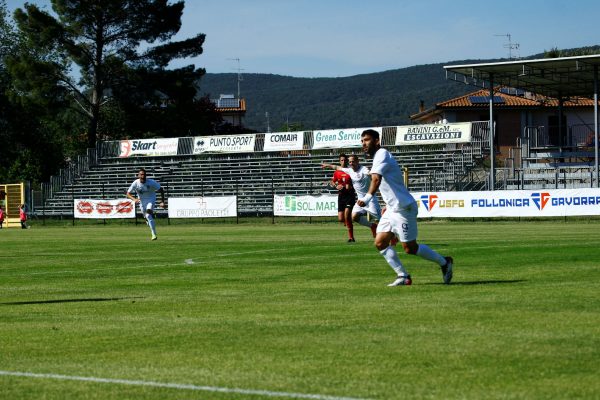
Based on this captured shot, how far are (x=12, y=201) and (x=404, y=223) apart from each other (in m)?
55.1

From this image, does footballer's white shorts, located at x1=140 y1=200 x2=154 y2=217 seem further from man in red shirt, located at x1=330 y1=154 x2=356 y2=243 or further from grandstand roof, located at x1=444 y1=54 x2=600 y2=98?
grandstand roof, located at x1=444 y1=54 x2=600 y2=98

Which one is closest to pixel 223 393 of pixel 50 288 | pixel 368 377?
pixel 368 377

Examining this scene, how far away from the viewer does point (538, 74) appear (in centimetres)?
5619

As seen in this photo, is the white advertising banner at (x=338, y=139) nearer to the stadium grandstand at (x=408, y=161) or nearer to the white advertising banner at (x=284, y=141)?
the stadium grandstand at (x=408, y=161)

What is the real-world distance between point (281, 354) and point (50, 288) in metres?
8.50

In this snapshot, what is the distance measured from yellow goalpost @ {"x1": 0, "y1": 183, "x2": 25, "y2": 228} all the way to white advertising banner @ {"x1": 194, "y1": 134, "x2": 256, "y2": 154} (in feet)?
36.0

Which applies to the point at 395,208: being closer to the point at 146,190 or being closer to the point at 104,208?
the point at 146,190

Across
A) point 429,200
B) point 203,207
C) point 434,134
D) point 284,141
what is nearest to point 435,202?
point 429,200

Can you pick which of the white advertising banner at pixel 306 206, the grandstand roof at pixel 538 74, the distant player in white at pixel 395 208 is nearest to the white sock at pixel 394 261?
the distant player in white at pixel 395 208

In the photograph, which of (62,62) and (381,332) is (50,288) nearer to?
(381,332)

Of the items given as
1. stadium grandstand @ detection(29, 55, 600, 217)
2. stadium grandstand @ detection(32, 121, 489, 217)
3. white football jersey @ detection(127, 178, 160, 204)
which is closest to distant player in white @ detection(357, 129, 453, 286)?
white football jersey @ detection(127, 178, 160, 204)

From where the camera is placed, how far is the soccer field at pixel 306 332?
7.20 meters

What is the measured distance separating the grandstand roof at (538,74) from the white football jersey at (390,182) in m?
38.8

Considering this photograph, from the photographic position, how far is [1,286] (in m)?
16.8
